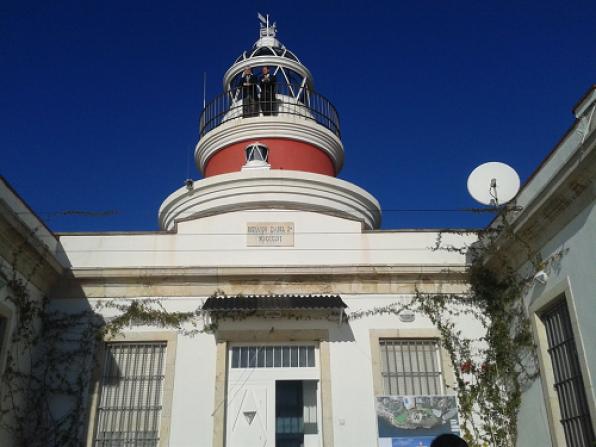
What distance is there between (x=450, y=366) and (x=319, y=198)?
440 cm

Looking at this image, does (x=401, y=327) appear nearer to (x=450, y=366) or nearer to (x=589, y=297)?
(x=450, y=366)

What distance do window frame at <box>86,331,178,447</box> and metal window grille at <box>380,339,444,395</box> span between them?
3.56m

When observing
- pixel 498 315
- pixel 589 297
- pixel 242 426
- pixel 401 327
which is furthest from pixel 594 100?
pixel 242 426

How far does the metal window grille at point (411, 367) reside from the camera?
1034 cm

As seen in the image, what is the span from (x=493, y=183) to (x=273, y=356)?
15.6 ft

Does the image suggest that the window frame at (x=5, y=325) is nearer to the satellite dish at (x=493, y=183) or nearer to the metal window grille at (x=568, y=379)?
the satellite dish at (x=493, y=183)

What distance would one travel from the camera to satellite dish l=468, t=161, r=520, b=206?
→ 33.6 ft

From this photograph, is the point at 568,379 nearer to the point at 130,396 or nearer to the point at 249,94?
the point at 130,396

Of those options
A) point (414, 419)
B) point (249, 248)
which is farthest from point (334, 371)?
point (249, 248)

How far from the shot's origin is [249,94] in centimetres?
1634

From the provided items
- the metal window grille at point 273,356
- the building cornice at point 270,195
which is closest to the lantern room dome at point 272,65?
the building cornice at point 270,195

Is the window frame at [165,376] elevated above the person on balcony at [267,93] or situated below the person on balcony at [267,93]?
below

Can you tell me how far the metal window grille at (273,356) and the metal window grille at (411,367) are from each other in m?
1.30

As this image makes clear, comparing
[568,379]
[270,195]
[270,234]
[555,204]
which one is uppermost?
[270,195]
